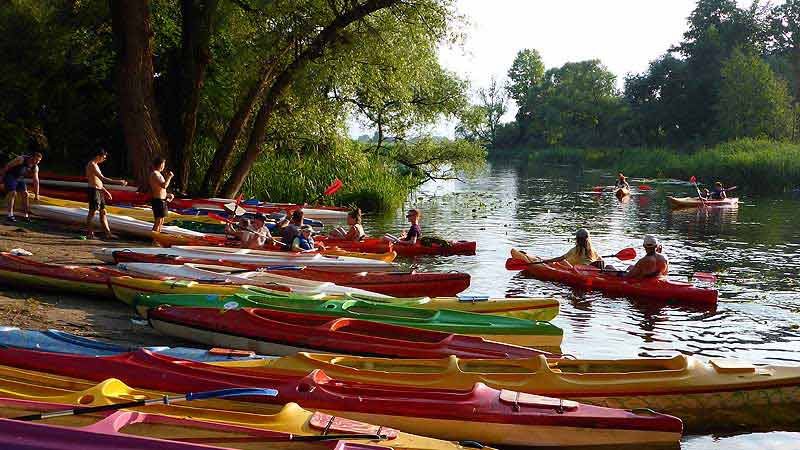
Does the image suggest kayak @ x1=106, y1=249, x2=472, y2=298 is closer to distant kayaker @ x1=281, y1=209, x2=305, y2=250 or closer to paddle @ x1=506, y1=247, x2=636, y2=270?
distant kayaker @ x1=281, y1=209, x2=305, y2=250

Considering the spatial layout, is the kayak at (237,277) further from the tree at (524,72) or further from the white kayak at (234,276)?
→ the tree at (524,72)

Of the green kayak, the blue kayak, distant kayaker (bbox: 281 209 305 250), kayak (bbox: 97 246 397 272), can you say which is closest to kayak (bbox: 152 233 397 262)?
distant kayaker (bbox: 281 209 305 250)

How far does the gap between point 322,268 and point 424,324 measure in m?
4.77

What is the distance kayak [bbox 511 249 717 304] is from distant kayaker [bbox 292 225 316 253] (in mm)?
4396

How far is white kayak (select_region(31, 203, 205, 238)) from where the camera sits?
664 inches

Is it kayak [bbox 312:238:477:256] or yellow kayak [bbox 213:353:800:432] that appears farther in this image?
kayak [bbox 312:238:477:256]

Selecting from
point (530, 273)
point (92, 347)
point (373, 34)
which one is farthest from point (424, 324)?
point (373, 34)

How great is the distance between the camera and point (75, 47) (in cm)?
2464

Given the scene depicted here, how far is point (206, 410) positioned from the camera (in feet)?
19.3

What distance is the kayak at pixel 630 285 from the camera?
13.4 metres

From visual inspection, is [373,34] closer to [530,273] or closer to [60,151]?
[530,273]

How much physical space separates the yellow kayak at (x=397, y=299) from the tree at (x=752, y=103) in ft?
172

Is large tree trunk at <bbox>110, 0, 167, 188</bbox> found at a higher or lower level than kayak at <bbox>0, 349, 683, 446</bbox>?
higher

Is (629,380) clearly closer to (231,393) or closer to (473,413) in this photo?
(473,413)
